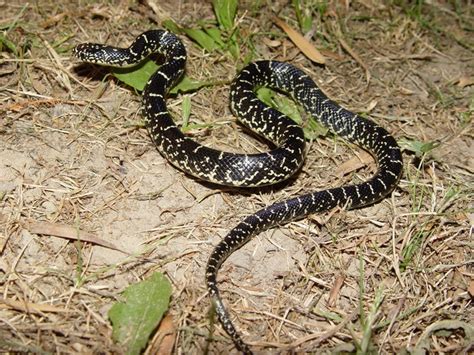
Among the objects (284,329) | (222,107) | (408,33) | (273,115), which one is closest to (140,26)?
(222,107)

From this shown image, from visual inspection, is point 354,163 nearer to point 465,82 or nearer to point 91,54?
point 465,82

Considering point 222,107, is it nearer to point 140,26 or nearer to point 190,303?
point 140,26

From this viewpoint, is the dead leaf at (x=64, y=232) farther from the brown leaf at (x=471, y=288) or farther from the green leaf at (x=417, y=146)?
the green leaf at (x=417, y=146)

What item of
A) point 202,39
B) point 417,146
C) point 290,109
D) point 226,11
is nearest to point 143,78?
point 202,39

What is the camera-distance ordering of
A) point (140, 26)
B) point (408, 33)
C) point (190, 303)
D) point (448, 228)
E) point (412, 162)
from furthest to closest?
point (408, 33), point (140, 26), point (412, 162), point (448, 228), point (190, 303)

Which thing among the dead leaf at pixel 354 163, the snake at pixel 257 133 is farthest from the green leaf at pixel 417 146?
the dead leaf at pixel 354 163

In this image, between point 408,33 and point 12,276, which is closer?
point 12,276
